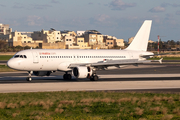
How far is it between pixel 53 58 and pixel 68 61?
7.42ft

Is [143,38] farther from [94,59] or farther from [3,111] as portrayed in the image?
[3,111]

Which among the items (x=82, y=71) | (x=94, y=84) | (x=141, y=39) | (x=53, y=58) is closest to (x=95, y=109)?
(x=94, y=84)

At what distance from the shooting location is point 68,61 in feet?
137

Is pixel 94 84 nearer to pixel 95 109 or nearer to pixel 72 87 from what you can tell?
pixel 72 87

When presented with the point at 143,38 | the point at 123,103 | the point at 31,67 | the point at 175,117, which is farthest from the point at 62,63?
the point at 175,117

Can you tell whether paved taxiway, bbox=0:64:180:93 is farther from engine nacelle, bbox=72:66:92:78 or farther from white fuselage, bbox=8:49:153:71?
white fuselage, bbox=8:49:153:71

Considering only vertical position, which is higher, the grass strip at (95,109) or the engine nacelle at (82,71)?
the engine nacelle at (82,71)

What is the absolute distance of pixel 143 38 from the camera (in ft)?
164

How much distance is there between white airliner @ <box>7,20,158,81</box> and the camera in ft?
127

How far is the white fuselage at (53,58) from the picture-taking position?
3866cm

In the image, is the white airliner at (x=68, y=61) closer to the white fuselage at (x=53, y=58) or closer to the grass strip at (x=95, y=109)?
the white fuselage at (x=53, y=58)

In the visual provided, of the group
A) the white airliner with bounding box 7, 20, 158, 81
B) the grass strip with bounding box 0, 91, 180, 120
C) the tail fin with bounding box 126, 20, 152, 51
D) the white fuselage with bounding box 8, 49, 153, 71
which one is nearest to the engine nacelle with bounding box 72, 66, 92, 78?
the white airliner with bounding box 7, 20, 158, 81

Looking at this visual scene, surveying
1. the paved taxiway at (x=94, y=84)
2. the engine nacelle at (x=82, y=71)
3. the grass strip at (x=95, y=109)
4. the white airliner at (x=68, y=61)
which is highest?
the white airliner at (x=68, y=61)

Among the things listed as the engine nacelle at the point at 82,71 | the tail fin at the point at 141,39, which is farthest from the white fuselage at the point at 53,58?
the tail fin at the point at 141,39
